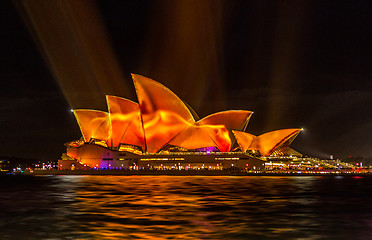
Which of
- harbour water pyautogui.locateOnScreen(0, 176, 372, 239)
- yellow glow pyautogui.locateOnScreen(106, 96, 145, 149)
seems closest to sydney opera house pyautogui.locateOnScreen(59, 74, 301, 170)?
yellow glow pyautogui.locateOnScreen(106, 96, 145, 149)

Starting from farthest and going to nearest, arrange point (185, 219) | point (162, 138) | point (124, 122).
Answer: point (124, 122) → point (162, 138) → point (185, 219)

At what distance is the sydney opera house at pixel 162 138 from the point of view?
80.9m

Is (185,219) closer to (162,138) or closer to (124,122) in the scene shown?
(162,138)

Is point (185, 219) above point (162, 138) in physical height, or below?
below

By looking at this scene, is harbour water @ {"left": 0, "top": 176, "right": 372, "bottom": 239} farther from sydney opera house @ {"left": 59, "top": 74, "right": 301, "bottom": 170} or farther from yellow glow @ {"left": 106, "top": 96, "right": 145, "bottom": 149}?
yellow glow @ {"left": 106, "top": 96, "right": 145, "bottom": 149}

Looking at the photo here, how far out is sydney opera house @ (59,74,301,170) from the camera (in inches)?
3187

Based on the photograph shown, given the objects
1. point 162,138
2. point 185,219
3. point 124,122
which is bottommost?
point 185,219

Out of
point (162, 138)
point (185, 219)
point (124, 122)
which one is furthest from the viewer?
point (124, 122)

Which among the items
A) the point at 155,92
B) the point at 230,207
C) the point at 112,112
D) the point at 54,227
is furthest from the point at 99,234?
the point at 112,112

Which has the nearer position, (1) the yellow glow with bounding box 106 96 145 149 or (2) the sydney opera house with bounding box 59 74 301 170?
(2) the sydney opera house with bounding box 59 74 301 170

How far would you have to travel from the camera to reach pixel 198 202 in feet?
100

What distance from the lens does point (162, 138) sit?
281 ft

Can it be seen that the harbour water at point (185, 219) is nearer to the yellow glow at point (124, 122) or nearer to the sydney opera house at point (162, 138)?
the sydney opera house at point (162, 138)

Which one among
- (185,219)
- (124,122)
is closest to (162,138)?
(124,122)
